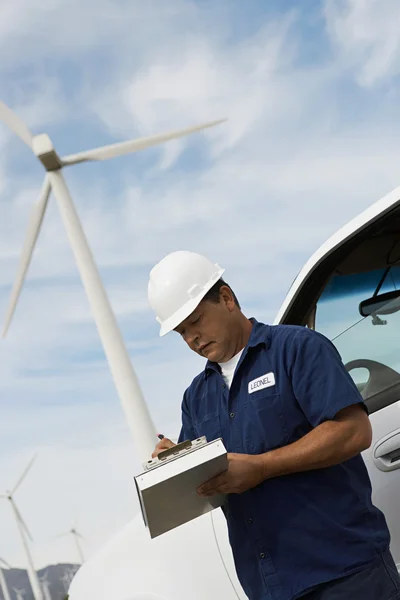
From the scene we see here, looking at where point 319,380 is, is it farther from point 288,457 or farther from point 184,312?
point 184,312

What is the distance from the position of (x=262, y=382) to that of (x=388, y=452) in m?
0.69

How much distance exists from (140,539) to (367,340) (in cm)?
140

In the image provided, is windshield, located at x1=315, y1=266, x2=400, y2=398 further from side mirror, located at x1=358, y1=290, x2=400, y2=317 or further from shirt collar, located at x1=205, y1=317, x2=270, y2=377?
shirt collar, located at x1=205, y1=317, x2=270, y2=377

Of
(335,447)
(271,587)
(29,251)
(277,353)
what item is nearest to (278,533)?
(271,587)

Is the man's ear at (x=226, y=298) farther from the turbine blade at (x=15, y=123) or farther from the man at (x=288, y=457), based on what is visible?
the turbine blade at (x=15, y=123)

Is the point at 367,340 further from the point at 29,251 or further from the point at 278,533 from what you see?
the point at 29,251

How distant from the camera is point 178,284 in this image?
2834 millimetres

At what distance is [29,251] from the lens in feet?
51.1

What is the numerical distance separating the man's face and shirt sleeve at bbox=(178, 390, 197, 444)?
301 mm

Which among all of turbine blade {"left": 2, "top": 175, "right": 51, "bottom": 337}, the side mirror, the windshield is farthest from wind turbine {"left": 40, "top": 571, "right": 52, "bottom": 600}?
the side mirror

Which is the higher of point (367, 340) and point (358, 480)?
point (367, 340)

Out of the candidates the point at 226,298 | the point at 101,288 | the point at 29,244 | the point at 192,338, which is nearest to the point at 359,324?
the point at 226,298

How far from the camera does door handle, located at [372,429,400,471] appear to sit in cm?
289

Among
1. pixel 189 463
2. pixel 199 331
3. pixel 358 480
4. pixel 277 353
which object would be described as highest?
pixel 199 331
